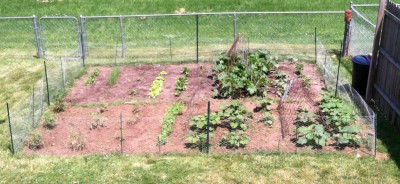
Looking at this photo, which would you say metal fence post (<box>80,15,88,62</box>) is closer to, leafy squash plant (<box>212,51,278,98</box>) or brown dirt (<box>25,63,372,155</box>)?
brown dirt (<box>25,63,372,155</box>)

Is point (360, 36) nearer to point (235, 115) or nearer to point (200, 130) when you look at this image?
point (235, 115)

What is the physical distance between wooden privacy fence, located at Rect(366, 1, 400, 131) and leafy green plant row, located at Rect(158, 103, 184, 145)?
4.62 metres

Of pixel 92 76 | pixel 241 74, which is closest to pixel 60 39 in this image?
pixel 92 76

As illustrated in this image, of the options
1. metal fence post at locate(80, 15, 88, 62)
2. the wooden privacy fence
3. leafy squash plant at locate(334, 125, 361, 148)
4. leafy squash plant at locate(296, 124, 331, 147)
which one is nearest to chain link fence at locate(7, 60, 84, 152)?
metal fence post at locate(80, 15, 88, 62)

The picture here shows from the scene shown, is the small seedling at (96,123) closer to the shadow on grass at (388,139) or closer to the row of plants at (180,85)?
the row of plants at (180,85)

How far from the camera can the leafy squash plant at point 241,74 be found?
43.2 ft

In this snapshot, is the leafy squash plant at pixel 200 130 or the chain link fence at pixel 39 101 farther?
the chain link fence at pixel 39 101

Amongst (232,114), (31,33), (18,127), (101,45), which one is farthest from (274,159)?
(31,33)

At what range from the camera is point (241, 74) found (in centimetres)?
1363

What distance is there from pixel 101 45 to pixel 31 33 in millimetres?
3415

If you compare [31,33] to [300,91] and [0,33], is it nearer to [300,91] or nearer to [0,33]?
[0,33]

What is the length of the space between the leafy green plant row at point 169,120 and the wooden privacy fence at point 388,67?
462cm

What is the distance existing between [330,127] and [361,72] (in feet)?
9.24

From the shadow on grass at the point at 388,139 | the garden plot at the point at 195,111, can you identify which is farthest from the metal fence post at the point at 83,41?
the shadow on grass at the point at 388,139
